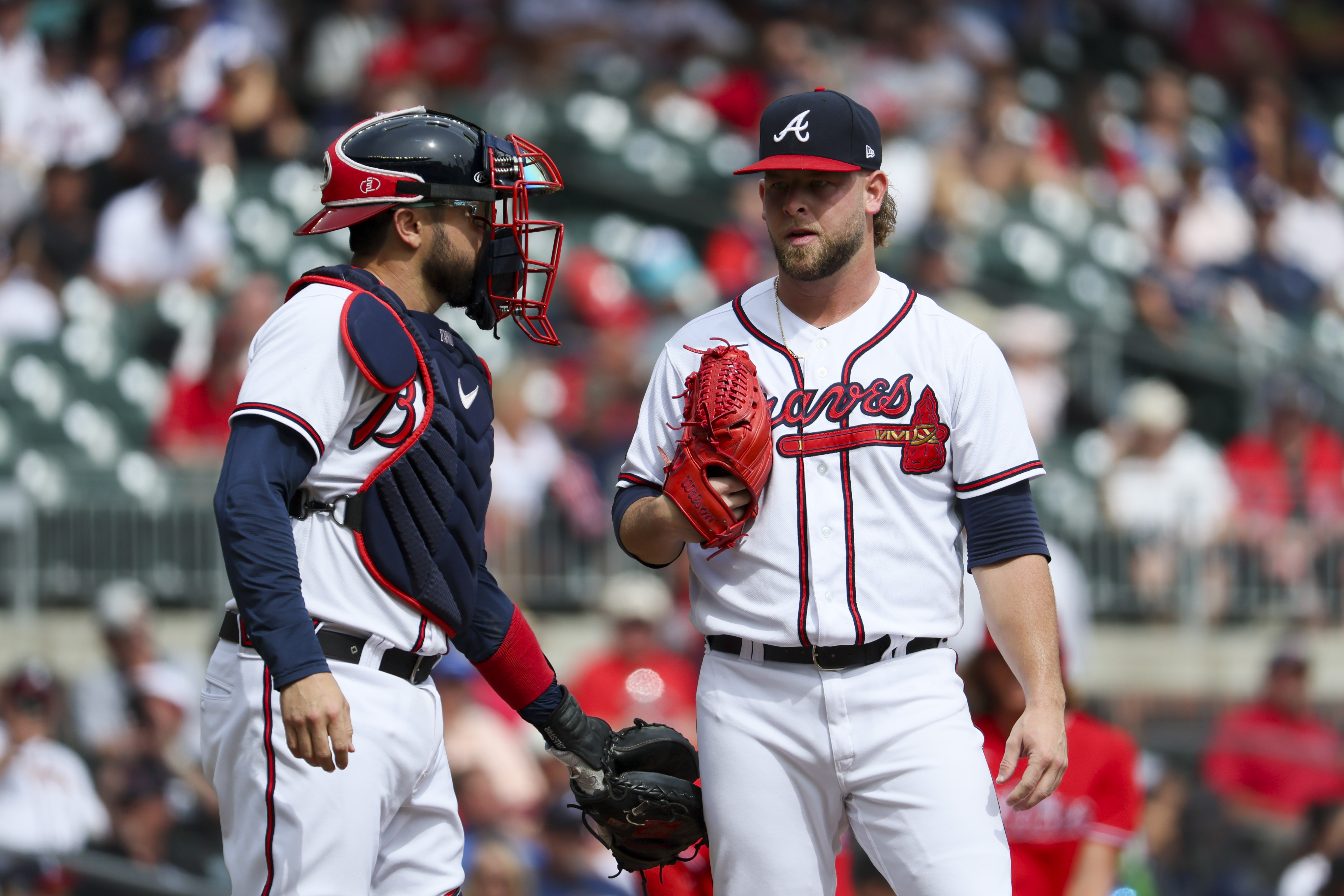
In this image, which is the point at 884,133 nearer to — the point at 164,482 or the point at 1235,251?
the point at 1235,251

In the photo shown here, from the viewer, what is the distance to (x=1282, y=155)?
12906 mm

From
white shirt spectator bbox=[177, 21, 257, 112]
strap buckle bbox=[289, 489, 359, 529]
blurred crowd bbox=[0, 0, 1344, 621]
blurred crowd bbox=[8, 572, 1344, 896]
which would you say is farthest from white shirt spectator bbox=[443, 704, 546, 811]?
white shirt spectator bbox=[177, 21, 257, 112]

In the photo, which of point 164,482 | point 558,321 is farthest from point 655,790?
point 558,321

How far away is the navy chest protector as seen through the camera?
2896 mm

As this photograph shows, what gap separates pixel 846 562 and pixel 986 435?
360mm

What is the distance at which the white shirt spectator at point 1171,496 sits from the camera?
25.9 feet

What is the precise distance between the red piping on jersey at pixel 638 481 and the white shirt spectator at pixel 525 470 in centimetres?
475

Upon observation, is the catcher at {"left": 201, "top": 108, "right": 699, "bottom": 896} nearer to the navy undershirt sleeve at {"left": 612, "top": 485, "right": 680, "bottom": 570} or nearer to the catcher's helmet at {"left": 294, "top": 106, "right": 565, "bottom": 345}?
the catcher's helmet at {"left": 294, "top": 106, "right": 565, "bottom": 345}

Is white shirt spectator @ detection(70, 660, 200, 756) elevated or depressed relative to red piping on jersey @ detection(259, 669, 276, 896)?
depressed

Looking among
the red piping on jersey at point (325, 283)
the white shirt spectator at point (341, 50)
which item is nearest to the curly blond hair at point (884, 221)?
the red piping on jersey at point (325, 283)

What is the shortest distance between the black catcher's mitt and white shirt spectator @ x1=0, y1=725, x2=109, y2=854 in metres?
3.47

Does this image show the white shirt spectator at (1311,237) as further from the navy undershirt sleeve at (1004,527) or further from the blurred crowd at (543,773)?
the navy undershirt sleeve at (1004,527)

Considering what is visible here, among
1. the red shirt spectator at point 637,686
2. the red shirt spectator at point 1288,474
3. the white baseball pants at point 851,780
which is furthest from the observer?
the red shirt spectator at point 1288,474

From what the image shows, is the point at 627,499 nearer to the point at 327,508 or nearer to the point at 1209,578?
the point at 327,508
